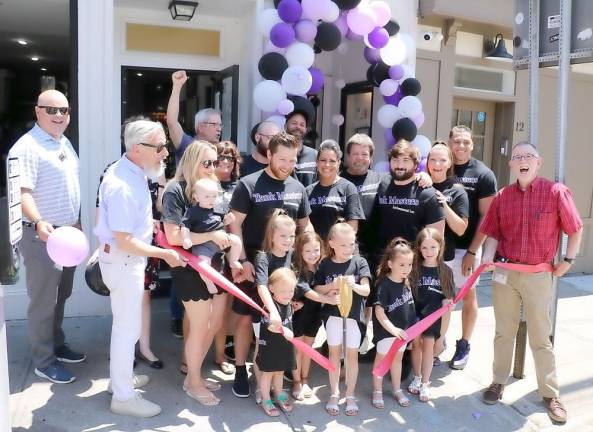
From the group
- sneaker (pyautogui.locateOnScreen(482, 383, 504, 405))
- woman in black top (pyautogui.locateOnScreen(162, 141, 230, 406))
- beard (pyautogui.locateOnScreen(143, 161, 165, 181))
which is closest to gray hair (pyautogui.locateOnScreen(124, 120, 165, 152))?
beard (pyautogui.locateOnScreen(143, 161, 165, 181))

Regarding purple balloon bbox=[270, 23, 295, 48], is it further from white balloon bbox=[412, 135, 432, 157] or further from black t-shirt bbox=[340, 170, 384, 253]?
white balloon bbox=[412, 135, 432, 157]

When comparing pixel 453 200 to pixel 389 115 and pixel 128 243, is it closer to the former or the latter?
pixel 389 115

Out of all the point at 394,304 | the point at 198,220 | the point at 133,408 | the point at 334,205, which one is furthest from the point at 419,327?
the point at 133,408

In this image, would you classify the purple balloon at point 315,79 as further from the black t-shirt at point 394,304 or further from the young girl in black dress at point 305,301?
the black t-shirt at point 394,304

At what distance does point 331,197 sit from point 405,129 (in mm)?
1641

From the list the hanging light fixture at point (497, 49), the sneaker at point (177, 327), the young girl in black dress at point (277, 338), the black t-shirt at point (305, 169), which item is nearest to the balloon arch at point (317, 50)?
the black t-shirt at point (305, 169)

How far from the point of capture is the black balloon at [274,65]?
4.69 meters

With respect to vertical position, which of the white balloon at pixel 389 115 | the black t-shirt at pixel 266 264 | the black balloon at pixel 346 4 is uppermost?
the black balloon at pixel 346 4

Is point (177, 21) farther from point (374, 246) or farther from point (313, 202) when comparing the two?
point (374, 246)

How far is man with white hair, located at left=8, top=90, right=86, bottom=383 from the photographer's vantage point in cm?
351

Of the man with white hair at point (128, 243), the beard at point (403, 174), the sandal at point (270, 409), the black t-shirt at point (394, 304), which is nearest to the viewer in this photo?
the man with white hair at point (128, 243)

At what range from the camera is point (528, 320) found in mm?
3727

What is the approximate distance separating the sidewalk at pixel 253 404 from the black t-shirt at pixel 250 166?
150 centimetres

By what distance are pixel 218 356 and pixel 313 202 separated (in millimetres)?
1355
